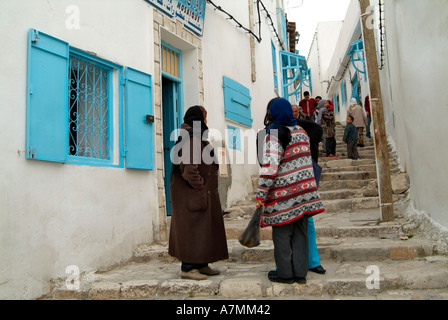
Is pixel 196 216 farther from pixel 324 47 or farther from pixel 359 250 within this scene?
pixel 324 47

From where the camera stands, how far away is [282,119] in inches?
126

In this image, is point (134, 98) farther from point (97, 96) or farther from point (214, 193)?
point (214, 193)

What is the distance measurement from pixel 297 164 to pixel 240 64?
5396 mm

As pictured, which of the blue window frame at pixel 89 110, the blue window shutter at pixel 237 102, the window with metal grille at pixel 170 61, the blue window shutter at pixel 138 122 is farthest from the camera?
the blue window shutter at pixel 237 102

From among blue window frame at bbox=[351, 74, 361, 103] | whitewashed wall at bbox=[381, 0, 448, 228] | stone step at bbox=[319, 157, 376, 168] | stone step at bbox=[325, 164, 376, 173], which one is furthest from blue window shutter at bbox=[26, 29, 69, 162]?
blue window frame at bbox=[351, 74, 361, 103]

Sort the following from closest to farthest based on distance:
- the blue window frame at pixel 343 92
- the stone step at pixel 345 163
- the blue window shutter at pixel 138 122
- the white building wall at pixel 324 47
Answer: the blue window shutter at pixel 138 122
the stone step at pixel 345 163
the blue window frame at pixel 343 92
the white building wall at pixel 324 47

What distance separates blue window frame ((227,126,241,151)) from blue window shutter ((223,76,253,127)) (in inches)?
7.6

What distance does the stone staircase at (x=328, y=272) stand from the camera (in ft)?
10.1

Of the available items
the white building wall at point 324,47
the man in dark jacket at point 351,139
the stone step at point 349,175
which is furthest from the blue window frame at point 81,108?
the white building wall at point 324,47

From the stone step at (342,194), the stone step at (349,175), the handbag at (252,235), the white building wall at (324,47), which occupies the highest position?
the white building wall at (324,47)

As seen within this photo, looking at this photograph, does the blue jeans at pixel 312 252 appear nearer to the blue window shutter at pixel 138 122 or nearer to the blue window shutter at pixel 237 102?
the blue window shutter at pixel 138 122

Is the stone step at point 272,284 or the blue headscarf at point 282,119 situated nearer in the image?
→ the stone step at point 272,284

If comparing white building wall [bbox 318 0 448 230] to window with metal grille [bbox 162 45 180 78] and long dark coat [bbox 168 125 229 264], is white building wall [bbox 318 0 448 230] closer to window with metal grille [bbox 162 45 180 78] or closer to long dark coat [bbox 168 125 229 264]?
long dark coat [bbox 168 125 229 264]

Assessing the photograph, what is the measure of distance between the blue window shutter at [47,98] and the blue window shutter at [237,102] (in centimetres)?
377
